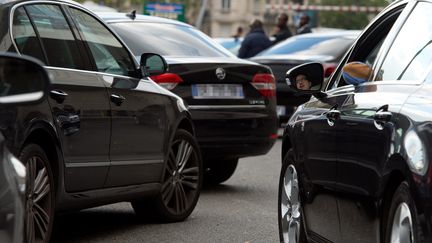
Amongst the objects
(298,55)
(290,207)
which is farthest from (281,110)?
(290,207)

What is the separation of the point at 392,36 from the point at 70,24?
2624mm

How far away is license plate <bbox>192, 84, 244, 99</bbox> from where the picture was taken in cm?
1149

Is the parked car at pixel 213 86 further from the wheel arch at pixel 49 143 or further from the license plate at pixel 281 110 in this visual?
the license plate at pixel 281 110

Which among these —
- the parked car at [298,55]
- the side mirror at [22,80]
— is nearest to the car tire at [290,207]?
the side mirror at [22,80]

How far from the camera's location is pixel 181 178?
384 inches

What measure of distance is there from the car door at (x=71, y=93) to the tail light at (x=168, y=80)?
3.01 m

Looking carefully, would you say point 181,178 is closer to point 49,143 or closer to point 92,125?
point 92,125

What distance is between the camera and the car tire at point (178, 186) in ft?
31.0

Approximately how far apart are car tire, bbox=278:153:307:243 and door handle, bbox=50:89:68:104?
1.30 metres

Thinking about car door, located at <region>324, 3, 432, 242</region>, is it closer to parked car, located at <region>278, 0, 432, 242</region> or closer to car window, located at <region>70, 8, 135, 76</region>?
parked car, located at <region>278, 0, 432, 242</region>

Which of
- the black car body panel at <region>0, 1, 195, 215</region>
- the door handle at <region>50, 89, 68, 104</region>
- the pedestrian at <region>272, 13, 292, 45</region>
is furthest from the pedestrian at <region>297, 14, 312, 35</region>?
the door handle at <region>50, 89, 68, 104</region>

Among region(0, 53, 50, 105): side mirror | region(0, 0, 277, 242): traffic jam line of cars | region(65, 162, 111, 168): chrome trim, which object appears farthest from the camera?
region(65, 162, 111, 168): chrome trim

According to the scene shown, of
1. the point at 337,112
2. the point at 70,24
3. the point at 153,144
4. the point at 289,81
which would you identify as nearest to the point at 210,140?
the point at 153,144

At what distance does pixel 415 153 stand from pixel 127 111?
3.90 meters
